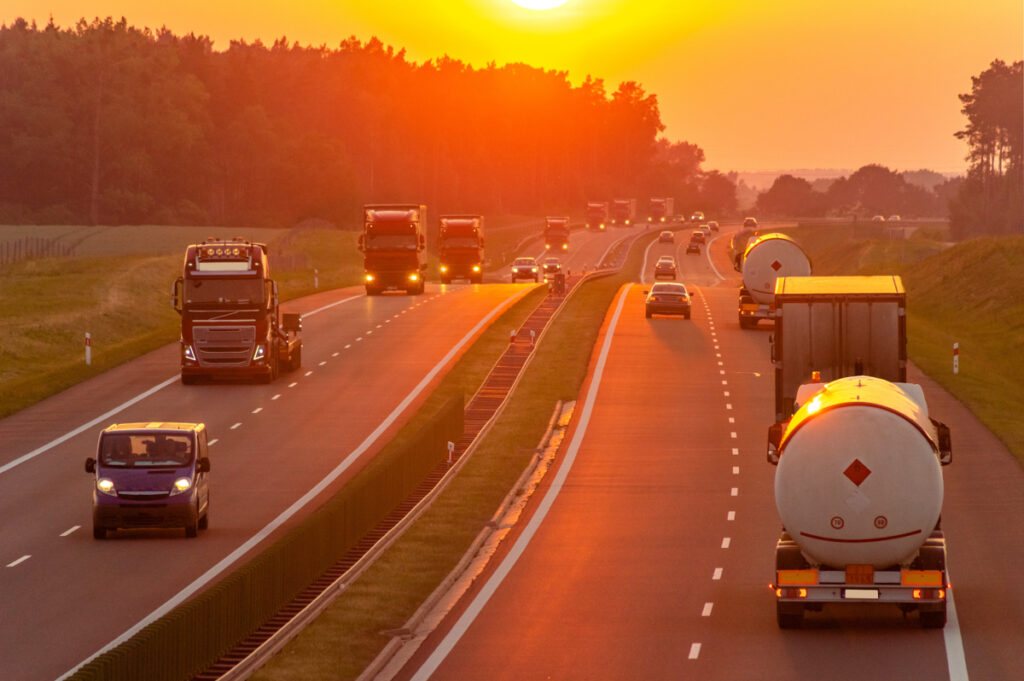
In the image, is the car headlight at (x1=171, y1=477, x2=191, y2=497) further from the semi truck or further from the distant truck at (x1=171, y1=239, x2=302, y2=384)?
the distant truck at (x1=171, y1=239, x2=302, y2=384)

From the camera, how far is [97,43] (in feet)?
583

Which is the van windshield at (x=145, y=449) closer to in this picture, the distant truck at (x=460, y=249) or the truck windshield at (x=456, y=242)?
the distant truck at (x=460, y=249)

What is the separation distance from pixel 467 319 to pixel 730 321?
12825mm

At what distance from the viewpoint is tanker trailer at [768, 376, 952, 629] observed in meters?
23.1

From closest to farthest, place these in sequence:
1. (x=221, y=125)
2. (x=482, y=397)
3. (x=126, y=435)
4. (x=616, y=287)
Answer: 1. (x=126, y=435)
2. (x=482, y=397)
3. (x=616, y=287)
4. (x=221, y=125)

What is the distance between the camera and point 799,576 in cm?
2417

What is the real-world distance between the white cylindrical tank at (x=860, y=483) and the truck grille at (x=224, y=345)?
32103 millimetres

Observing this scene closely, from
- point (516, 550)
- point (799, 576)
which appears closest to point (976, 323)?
point (516, 550)

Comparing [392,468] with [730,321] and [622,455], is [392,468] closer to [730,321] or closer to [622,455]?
[622,455]

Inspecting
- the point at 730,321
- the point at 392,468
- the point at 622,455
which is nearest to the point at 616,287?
the point at 730,321

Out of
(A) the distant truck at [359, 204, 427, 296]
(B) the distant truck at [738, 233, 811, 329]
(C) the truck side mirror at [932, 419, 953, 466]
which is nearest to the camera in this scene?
(C) the truck side mirror at [932, 419, 953, 466]

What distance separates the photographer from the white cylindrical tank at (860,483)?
23.1 metres

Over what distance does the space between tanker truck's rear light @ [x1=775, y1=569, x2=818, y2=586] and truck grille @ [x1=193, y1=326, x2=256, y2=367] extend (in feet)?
104

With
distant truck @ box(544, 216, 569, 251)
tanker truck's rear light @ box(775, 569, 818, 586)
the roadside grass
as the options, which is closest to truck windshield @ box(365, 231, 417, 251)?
the roadside grass
